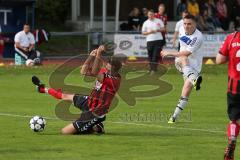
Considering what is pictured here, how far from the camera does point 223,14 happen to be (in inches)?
1607

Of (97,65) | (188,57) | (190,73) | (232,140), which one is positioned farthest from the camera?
(188,57)

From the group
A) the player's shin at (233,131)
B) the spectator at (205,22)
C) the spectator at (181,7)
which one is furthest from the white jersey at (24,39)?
the player's shin at (233,131)

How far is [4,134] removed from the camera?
1538 cm

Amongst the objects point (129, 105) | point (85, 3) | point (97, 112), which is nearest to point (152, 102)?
point (129, 105)

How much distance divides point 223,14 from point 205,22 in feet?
3.43

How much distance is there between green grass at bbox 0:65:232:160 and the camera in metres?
13.3

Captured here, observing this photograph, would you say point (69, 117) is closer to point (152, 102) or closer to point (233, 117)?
point (152, 102)

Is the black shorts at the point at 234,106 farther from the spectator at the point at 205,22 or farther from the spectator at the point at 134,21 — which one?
the spectator at the point at 205,22

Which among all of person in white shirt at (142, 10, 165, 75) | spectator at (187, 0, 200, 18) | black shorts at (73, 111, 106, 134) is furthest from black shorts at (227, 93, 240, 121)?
spectator at (187, 0, 200, 18)

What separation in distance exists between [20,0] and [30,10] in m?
1.24

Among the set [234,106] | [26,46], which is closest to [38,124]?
[234,106]

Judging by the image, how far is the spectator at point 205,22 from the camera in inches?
1547

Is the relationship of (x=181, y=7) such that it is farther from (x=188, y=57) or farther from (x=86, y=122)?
(x=86, y=122)

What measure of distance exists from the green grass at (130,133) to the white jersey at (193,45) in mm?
1189
